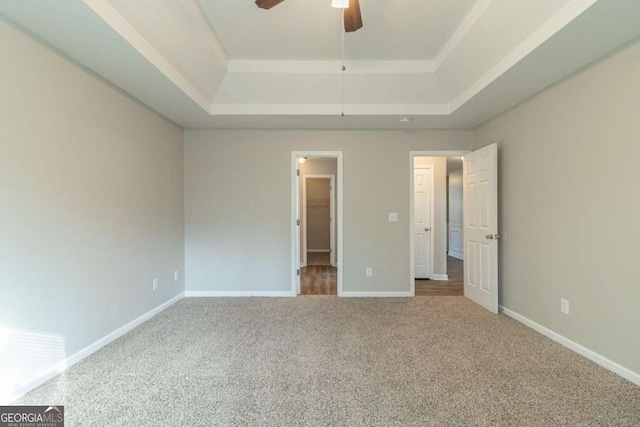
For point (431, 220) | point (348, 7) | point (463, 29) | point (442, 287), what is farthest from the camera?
point (431, 220)

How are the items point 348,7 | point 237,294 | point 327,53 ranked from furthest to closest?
point 237,294 < point 327,53 < point 348,7

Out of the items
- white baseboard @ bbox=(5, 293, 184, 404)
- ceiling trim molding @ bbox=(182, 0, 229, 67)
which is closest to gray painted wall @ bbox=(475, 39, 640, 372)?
ceiling trim molding @ bbox=(182, 0, 229, 67)

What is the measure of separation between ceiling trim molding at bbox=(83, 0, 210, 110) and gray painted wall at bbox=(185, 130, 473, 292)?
1.18 m

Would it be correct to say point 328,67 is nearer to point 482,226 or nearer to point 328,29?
point 328,29

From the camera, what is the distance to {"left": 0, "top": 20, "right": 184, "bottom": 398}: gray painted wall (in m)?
1.90

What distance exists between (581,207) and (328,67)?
8.76ft

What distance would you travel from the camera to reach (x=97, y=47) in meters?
2.14

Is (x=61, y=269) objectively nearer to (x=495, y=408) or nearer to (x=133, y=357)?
(x=133, y=357)

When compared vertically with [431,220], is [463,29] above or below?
above

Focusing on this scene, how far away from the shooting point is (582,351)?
8.11 feet

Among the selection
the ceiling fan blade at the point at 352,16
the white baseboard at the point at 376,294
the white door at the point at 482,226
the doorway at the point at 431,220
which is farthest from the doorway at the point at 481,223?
the ceiling fan blade at the point at 352,16

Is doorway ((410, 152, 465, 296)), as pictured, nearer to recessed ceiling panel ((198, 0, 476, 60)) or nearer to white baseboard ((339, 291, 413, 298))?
white baseboard ((339, 291, 413, 298))

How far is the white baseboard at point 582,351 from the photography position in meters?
2.11

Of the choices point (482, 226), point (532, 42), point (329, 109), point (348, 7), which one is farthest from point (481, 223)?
point (348, 7)
